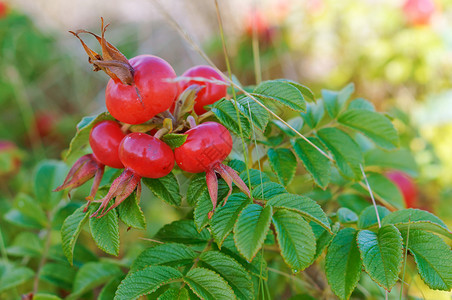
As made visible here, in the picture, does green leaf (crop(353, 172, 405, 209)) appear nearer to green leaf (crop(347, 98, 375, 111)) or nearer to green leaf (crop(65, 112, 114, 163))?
green leaf (crop(347, 98, 375, 111))

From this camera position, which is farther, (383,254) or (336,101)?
(336,101)

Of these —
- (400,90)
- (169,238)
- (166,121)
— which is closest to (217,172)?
(166,121)

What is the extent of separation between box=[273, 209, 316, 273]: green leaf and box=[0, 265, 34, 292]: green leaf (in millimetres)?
771

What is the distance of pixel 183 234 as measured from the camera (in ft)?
3.08

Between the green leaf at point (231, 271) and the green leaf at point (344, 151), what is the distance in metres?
0.36

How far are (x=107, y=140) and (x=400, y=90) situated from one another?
102 inches

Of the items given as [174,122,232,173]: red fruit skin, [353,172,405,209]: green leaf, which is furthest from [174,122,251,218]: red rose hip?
[353,172,405,209]: green leaf

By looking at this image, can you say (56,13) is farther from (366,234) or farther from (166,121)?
(366,234)

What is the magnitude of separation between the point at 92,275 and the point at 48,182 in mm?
415

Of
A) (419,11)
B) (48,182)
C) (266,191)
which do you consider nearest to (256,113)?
(266,191)

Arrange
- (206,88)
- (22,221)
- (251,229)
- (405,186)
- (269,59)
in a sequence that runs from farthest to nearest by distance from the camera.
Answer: (269,59) → (405,186) → (22,221) → (206,88) → (251,229)

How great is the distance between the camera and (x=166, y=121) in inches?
32.1

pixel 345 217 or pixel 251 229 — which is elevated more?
pixel 251 229

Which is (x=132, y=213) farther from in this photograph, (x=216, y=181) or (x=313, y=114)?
(x=313, y=114)
